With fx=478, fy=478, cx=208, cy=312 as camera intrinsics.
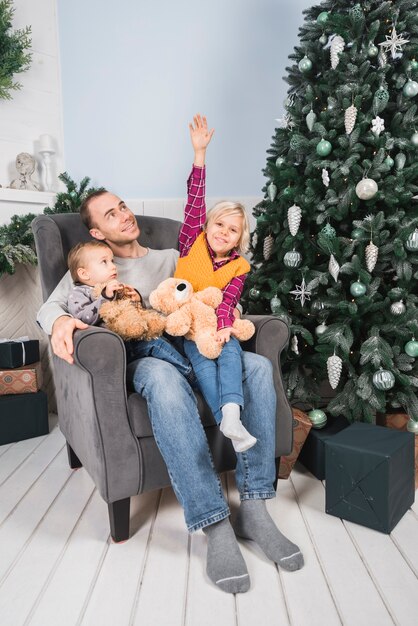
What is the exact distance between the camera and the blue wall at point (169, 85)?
272 centimetres

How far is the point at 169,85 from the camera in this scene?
2.80 metres

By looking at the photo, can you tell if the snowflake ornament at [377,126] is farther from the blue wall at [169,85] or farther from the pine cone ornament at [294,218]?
the blue wall at [169,85]

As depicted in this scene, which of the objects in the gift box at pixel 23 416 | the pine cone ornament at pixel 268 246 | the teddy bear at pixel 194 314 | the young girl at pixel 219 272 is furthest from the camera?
the gift box at pixel 23 416

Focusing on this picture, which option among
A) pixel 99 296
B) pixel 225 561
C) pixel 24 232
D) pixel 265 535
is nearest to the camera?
pixel 225 561

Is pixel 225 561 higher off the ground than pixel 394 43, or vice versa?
pixel 394 43

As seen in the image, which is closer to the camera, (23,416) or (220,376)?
(220,376)

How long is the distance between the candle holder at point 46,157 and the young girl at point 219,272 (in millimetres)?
1304

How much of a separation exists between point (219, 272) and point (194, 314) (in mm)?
249

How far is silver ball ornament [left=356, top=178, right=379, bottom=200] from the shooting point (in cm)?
175

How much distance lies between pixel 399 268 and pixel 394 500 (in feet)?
2.72

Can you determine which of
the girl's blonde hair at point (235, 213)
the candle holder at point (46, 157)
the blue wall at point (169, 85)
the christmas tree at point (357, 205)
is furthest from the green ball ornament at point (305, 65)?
the candle holder at point (46, 157)

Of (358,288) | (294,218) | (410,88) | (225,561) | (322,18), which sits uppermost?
(322,18)

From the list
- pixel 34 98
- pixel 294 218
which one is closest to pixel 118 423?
pixel 294 218

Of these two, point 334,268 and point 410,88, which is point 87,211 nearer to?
point 334,268
